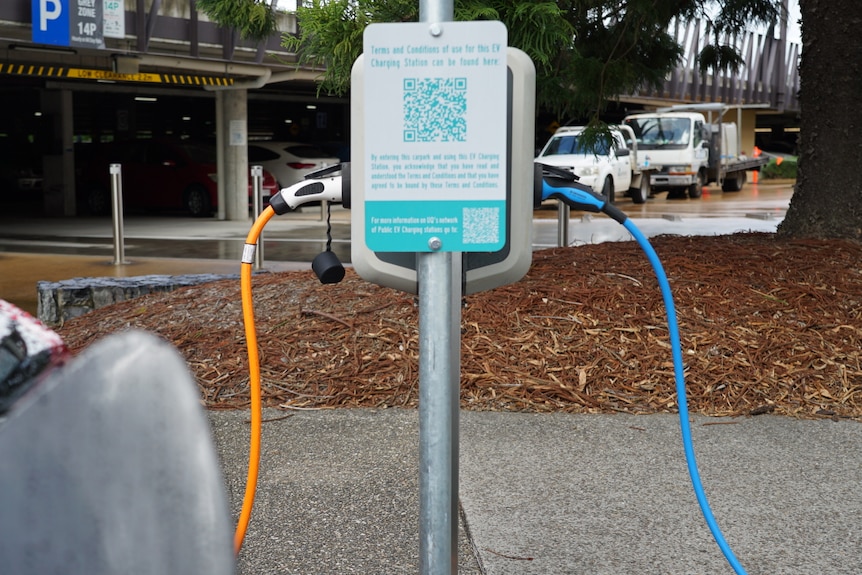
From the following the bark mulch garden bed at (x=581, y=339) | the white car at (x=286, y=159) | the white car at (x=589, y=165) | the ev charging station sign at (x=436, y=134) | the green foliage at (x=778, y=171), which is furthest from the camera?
the green foliage at (x=778, y=171)

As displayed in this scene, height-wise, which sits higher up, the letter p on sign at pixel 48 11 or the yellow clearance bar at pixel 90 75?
the letter p on sign at pixel 48 11

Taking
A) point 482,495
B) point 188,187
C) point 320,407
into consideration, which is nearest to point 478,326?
point 320,407

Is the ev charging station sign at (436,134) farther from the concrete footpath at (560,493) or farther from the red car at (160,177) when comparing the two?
the red car at (160,177)

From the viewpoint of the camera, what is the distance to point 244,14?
23.8ft

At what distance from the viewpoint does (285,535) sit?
3.76 meters

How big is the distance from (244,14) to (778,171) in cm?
3709

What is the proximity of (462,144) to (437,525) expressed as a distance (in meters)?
0.85

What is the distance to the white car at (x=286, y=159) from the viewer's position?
923 inches

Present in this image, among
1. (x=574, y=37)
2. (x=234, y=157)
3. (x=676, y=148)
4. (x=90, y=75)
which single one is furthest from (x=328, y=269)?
(x=676, y=148)

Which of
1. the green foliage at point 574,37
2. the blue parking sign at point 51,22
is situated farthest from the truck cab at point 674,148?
the green foliage at point 574,37

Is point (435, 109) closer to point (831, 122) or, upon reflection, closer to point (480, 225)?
point (480, 225)

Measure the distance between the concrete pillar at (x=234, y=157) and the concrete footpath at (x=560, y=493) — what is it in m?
16.1

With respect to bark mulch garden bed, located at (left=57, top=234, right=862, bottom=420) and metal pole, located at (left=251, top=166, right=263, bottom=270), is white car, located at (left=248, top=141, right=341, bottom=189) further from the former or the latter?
bark mulch garden bed, located at (left=57, top=234, right=862, bottom=420)

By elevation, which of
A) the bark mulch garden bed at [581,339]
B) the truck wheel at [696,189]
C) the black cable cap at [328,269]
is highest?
the black cable cap at [328,269]
